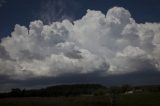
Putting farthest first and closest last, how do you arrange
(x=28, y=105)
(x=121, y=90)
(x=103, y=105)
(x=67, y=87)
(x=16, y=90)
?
1. (x=67, y=87)
2. (x=16, y=90)
3. (x=121, y=90)
4. (x=28, y=105)
5. (x=103, y=105)

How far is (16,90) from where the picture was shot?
6073 inches

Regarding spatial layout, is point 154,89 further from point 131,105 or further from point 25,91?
point 25,91

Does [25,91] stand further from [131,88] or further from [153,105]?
[153,105]

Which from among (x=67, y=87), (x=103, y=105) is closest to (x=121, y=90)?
(x=103, y=105)

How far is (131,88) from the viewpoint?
13000 cm

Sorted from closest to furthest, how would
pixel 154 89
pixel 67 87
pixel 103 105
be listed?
pixel 103 105, pixel 154 89, pixel 67 87

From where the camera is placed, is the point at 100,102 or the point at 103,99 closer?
the point at 100,102

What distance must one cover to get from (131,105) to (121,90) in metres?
58.0

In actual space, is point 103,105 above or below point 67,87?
below

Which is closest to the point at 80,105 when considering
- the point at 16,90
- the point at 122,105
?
the point at 122,105

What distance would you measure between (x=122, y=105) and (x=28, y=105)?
1870 cm

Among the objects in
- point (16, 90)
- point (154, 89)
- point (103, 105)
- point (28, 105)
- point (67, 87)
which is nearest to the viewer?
point (103, 105)

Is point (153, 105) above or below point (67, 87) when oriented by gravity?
below

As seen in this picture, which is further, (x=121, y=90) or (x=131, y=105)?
(x=121, y=90)
